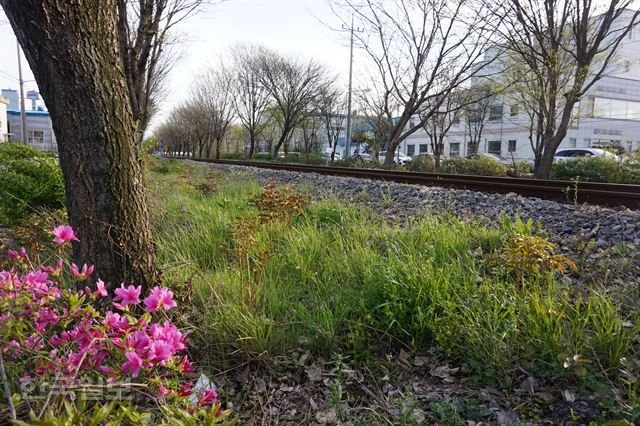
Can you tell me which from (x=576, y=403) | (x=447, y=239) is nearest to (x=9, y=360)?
(x=576, y=403)

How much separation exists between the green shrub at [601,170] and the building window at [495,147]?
107ft

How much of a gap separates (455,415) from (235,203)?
4574 millimetres

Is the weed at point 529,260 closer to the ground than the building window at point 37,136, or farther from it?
closer to the ground

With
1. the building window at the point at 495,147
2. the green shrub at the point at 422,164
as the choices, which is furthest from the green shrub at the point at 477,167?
the building window at the point at 495,147

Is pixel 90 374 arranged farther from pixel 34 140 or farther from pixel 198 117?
pixel 34 140

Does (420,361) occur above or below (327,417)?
above

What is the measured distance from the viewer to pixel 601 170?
14.1 meters

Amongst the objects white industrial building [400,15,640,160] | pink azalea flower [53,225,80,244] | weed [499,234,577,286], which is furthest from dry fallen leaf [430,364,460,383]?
white industrial building [400,15,640,160]

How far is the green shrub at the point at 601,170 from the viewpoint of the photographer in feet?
44.7

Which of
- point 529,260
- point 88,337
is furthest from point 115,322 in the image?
point 529,260

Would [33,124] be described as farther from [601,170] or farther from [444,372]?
[444,372]

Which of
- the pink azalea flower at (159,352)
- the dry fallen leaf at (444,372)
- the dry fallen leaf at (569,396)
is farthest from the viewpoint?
the dry fallen leaf at (444,372)

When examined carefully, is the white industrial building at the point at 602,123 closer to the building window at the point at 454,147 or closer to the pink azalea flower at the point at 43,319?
the building window at the point at 454,147

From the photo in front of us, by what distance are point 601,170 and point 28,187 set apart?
16.5 metres
